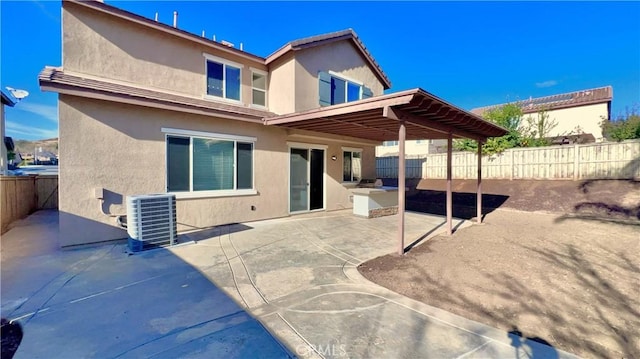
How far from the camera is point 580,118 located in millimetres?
21766

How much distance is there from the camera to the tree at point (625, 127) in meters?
13.7

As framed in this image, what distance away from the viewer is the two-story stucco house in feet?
20.2

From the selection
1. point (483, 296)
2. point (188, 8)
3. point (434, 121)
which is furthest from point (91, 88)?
point (483, 296)

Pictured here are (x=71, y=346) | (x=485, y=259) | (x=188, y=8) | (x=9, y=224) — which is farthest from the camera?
(x=188, y=8)

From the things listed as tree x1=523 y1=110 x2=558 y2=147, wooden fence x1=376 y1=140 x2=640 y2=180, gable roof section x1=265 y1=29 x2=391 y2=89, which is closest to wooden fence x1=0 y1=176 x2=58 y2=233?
gable roof section x1=265 y1=29 x2=391 y2=89

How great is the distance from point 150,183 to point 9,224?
5.59 meters

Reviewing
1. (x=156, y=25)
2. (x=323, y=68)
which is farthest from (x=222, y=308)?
(x=323, y=68)

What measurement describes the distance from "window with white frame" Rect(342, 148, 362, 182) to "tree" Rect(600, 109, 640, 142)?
14.1 metres

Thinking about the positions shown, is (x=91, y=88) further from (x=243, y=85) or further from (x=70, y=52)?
(x=243, y=85)

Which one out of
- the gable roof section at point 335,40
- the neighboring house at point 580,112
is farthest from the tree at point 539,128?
the gable roof section at point 335,40

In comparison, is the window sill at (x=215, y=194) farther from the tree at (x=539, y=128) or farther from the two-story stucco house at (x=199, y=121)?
the tree at (x=539, y=128)

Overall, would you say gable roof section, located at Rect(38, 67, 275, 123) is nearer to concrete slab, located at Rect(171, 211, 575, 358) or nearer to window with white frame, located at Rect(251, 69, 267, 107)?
window with white frame, located at Rect(251, 69, 267, 107)

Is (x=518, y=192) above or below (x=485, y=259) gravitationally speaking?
above

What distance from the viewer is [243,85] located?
9.92 metres
